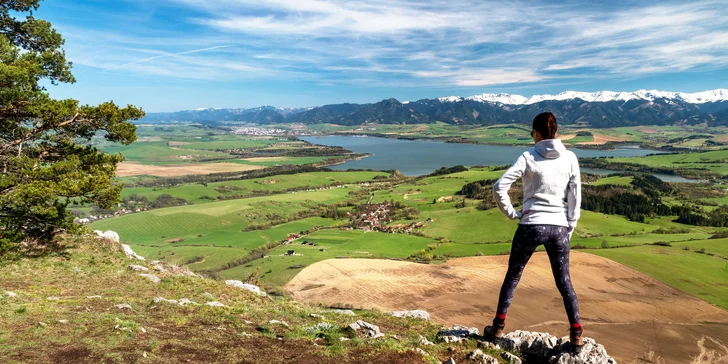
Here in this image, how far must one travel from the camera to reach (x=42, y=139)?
14711 millimetres

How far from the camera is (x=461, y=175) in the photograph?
137 meters

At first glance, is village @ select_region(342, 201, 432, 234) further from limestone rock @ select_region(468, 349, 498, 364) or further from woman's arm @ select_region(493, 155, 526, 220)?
woman's arm @ select_region(493, 155, 526, 220)

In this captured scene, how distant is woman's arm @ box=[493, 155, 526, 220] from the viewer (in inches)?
207

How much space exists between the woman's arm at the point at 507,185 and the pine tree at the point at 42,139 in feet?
46.2

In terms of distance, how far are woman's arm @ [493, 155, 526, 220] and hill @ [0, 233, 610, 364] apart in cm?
303

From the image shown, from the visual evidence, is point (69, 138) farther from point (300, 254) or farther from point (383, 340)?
point (300, 254)

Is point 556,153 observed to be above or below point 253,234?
above

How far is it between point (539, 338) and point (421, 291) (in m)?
29.4

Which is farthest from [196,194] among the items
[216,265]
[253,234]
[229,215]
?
[216,265]

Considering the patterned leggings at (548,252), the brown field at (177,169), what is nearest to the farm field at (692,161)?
the brown field at (177,169)

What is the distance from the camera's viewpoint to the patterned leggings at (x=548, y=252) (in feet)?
18.2

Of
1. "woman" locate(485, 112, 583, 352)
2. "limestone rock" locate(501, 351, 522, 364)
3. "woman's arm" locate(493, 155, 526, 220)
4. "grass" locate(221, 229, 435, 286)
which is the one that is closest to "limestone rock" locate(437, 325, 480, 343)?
"limestone rock" locate(501, 351, 522, 364)

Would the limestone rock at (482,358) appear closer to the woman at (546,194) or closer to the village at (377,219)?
the woman at (546,194)

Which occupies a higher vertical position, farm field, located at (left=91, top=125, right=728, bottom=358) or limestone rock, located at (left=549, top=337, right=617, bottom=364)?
limestone rock, located at (left=549, top=337, right=617, bottom=364)
